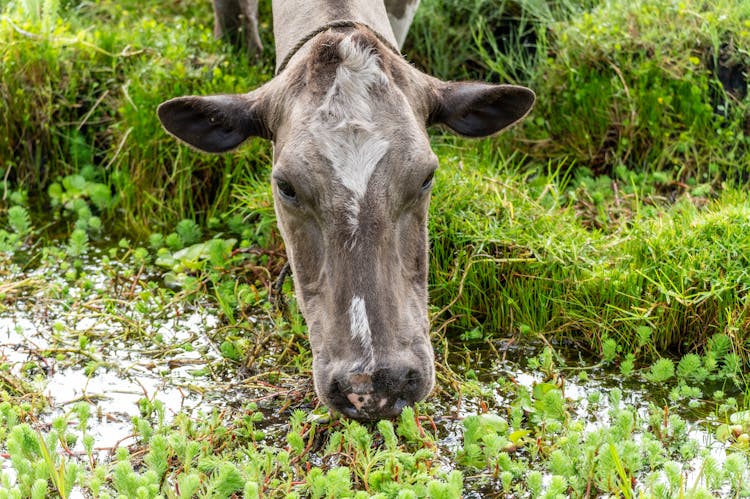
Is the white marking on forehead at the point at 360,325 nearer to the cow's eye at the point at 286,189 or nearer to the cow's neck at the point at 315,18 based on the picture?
the cow's eye at the point at 286,189

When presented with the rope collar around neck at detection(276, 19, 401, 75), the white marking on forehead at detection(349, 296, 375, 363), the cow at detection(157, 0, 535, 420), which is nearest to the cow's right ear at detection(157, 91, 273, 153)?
the cow at detection(157, 0, 535, 420)

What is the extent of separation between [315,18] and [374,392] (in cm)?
246

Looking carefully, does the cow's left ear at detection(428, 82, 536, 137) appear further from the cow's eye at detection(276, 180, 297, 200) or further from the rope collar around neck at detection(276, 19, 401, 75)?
the cow's eye at detection(276, 180, 297, 200)

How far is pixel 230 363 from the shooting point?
571cm

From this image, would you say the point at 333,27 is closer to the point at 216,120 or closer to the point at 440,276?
the point at 216,120

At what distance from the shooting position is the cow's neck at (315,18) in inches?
220

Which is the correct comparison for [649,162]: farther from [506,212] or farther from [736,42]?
[506,212]

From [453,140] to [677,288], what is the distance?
8.29 ft

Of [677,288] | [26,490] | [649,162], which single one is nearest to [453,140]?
[649,162]

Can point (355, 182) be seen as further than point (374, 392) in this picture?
Yes

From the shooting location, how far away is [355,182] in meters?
4.42

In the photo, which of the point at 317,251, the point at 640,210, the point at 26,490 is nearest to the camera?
the point at 26,490

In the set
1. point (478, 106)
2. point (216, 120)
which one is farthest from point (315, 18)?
point (478, 106)

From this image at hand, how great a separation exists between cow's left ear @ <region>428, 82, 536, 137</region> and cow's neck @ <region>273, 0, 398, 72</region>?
1.38 feet
